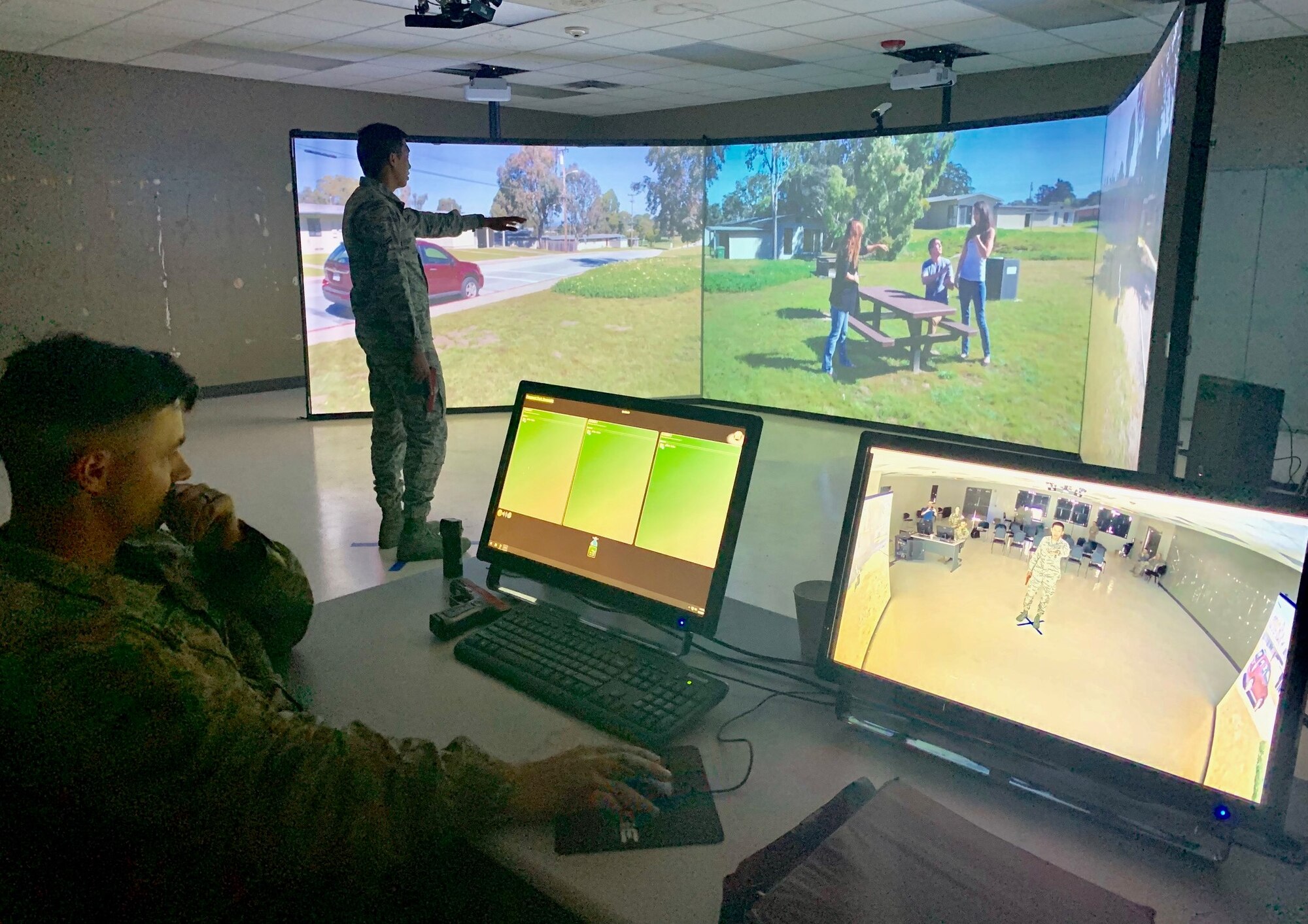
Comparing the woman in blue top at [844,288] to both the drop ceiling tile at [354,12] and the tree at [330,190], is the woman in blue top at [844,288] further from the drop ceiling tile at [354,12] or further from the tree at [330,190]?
the tree at [330,190]

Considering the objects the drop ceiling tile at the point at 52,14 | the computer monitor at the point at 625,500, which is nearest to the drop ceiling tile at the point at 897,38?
the drop ceiling tile at the point at 52,14

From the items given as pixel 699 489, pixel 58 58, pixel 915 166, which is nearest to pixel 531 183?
pixel 915 166

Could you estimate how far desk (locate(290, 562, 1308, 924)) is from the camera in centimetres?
87

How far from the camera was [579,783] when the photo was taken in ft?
3.27

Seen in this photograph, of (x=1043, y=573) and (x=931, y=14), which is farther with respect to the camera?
(x=931, y=14)

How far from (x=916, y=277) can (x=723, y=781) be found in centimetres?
574

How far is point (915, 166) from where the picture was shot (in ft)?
20.0

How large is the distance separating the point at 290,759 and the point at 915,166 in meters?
6.13

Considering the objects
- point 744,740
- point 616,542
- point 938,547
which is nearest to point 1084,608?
point 938,547

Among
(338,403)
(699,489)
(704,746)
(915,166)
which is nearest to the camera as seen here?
(704,746)

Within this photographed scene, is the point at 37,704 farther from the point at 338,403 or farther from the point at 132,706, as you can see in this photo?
the point at 338,403

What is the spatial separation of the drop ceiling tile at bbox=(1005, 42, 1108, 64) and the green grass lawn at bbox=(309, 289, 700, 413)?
9.69 feet

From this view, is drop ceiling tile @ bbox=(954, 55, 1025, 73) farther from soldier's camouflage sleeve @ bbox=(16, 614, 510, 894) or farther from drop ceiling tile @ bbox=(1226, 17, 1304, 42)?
soldier's camouflage sleeve @ bbox=(16, 614, 510, 894)

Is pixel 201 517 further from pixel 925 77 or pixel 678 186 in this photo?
pixel 925 77
